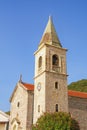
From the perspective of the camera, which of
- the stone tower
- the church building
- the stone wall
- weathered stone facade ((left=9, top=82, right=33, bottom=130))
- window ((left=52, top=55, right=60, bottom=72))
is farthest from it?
weathered stone facade ((left=9, top=82, right=33, bottom=130))

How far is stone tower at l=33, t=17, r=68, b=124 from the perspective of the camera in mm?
34719

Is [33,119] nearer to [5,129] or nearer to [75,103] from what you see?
[75,103]

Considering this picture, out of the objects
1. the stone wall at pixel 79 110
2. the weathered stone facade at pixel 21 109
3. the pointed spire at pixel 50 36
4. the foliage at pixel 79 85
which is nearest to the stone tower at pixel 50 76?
the pointed spire at pixel 50 36

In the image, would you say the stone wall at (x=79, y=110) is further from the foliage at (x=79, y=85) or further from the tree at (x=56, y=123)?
the foliage at (x=79, y=85)

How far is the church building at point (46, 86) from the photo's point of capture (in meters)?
34.9

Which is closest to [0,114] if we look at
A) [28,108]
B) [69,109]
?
[28,108]

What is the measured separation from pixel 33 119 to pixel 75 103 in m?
6.47

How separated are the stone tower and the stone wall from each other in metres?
2.78

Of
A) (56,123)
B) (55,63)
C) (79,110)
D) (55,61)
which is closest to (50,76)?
(55,63)

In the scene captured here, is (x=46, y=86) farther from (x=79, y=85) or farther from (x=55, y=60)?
(x=79, y=85)

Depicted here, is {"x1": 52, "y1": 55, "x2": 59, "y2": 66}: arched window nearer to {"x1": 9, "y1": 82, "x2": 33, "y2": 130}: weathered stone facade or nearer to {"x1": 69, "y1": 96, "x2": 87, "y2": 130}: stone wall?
{"x1": 69, "y1": 96, "x2": 87, "y2": 130}: stone wall

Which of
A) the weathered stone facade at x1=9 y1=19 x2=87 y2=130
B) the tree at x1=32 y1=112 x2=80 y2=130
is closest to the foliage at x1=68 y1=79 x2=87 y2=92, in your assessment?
the weathered stone facade at x1=9 y1=19 x2=87 y2=130

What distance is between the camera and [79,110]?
3878cm

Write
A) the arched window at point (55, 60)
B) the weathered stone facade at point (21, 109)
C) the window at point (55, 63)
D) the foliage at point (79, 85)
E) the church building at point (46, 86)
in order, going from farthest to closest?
the foliage at point (79, 85) < the weathered stone facade at point (21, 109) < the arched window at point (55, 60) < the window at point (55, 63) < the church building at point (46, 86)
